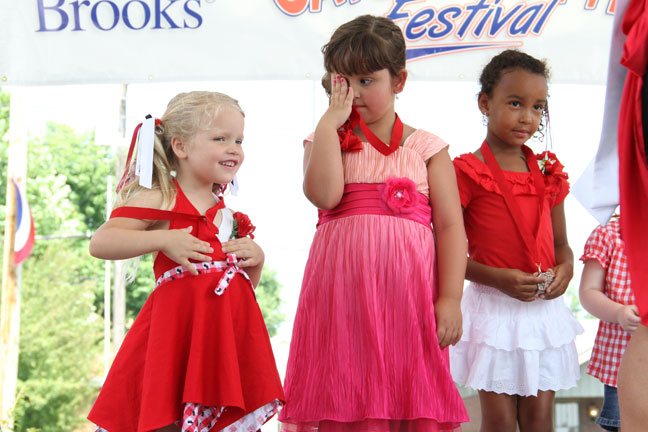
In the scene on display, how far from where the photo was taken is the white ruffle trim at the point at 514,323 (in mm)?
2701

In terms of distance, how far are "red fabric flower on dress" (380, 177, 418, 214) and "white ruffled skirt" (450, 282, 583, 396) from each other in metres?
0.65

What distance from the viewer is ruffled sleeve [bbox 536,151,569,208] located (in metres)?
2.86

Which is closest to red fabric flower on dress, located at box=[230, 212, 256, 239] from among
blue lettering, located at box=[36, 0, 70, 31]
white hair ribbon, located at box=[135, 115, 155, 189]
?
white hair ribbon, located at box=[135, 115, 155, 189]

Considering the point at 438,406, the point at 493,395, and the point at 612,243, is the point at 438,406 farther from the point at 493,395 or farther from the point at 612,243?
the point at 612,243

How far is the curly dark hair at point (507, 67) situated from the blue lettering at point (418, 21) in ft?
1.44

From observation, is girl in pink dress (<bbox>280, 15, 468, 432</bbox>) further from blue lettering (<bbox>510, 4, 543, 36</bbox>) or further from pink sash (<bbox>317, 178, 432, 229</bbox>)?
blue lettering (<bbox>510, 4, 543, 36</bbox>)

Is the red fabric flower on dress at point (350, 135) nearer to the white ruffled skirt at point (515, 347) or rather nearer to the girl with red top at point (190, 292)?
the girl with red top at point (190, 292)

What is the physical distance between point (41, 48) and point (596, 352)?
99.3 inches

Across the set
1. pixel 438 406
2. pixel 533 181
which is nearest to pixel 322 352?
pixel 438 406

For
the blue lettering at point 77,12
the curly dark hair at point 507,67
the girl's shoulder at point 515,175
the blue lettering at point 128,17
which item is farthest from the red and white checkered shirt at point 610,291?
the blue lettering at point 77,12

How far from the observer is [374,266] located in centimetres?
232

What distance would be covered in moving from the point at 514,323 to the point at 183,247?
1.24 m

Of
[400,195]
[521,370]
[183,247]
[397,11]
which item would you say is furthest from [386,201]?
[397,11]

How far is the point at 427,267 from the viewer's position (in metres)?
2.35
